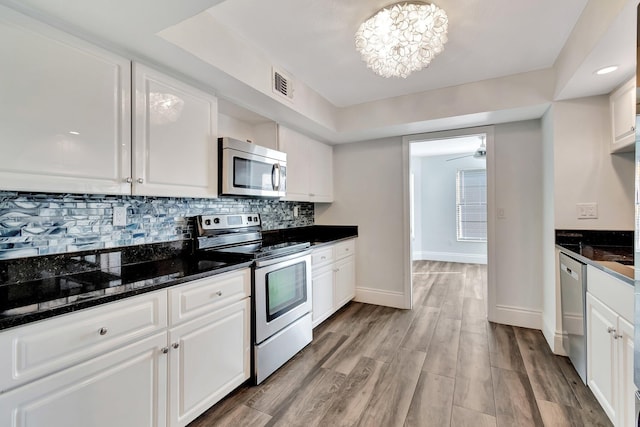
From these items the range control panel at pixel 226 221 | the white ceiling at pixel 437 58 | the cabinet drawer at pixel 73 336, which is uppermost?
the white ceiling at pixel 437 58

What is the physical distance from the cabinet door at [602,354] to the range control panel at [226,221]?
8.13 feet

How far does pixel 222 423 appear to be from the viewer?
5.38ft

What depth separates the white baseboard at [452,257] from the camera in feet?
20.0

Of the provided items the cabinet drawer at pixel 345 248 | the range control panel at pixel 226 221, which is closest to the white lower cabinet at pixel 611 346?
the cabinet drawer at pixel 345 248

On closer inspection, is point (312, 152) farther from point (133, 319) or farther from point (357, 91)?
point (133, 319)

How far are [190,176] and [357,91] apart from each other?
71.2 inches

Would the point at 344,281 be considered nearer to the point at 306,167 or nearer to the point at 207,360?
the point at 306,167

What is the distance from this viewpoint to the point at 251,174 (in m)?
2.30

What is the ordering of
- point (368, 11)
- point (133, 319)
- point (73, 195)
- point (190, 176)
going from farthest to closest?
point (190, 176) → point (368, 11) → point (73, 195) → point (133, 319)

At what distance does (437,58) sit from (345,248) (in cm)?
210

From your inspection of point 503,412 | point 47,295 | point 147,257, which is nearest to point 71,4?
point 47,295

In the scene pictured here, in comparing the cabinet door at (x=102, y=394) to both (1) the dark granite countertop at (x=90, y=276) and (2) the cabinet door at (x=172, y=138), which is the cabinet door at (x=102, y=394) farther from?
(2) the cabinet door at (x=172, y=138)

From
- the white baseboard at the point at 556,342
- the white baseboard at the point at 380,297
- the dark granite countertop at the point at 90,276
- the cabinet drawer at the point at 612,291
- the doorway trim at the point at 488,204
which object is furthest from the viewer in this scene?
the white baseboard at the point at 380,297

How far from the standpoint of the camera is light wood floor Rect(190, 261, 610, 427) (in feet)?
5.51
